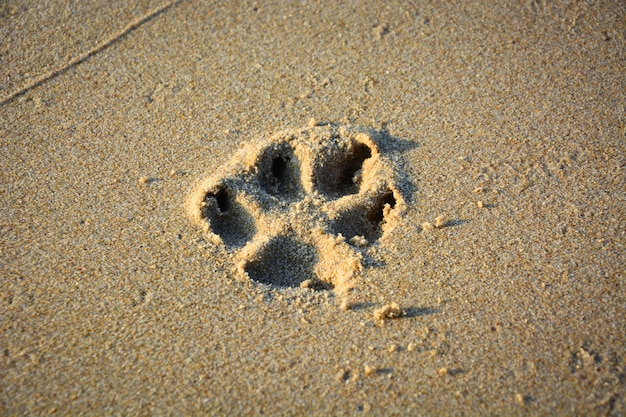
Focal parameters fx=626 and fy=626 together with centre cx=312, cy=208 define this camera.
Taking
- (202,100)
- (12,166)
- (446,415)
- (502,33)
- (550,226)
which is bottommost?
(446,415)

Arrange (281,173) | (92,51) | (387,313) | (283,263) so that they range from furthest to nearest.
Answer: (92,51)
(281,173)
(283,263)
(387,313)

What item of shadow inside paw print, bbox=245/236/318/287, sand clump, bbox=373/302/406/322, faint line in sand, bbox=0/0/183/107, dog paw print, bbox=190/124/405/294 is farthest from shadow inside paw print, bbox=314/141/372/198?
faint line in sand, bbox=0/0/183/107

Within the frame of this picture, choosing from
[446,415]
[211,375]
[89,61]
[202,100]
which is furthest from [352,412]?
[89,61]

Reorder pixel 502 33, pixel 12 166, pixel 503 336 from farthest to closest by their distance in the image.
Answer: pixel 502 33, pixel 12 166, pixel 503 336

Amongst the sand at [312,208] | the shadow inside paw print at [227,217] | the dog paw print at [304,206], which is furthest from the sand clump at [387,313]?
the shadow inside paw print at [227,217]

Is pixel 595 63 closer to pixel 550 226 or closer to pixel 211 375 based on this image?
pixel 550 226

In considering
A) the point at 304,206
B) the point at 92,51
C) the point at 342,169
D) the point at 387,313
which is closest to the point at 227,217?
the point at 304,206

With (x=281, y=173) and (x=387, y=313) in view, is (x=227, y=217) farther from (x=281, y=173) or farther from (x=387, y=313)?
(x=387, y=313)
